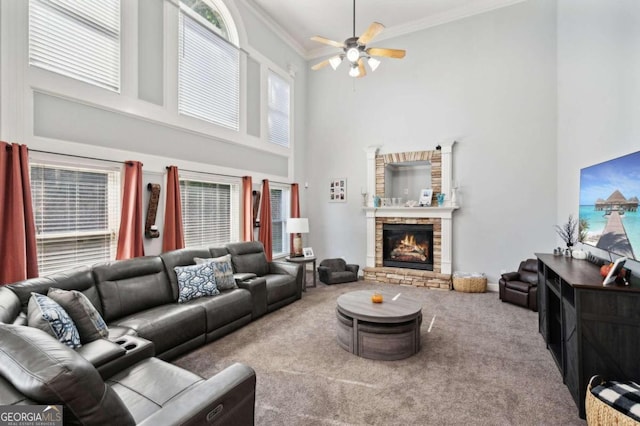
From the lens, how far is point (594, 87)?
3.46 m

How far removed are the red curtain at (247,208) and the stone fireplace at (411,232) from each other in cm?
246

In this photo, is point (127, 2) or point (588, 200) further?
point (127, 2)

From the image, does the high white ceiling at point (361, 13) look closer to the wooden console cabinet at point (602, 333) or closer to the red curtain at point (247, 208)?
the red curtain at point (247, 208)

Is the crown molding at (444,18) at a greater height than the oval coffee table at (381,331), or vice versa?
the crown molding at (444,18)

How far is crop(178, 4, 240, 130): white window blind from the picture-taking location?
14.0ft

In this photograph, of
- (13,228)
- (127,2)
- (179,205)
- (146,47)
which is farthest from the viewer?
(179,205)

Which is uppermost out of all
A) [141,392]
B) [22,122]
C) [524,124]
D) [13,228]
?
[524,124]

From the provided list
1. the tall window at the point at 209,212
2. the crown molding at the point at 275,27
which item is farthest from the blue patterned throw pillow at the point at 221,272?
the crown molding at the point at 275,27

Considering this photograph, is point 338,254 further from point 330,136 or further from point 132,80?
point 132,80

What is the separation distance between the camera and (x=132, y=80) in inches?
140

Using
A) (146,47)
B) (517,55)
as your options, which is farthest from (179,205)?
(517,55)

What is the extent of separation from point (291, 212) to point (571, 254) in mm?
4764

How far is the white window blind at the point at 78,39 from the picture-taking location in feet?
9.49

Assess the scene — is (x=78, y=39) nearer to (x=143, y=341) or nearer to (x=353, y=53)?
(x=353, y=53)
